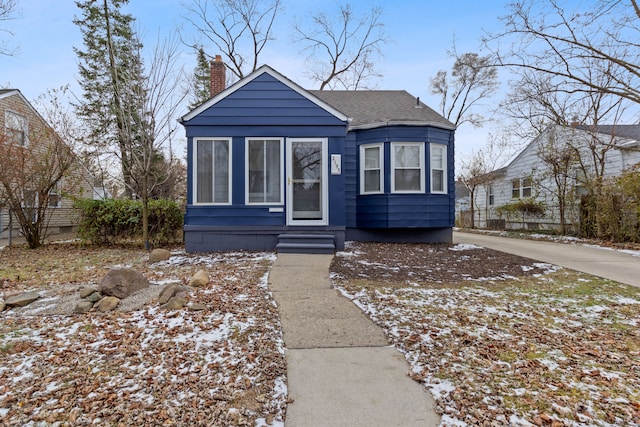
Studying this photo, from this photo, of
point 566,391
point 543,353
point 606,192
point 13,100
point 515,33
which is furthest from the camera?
point 13,100

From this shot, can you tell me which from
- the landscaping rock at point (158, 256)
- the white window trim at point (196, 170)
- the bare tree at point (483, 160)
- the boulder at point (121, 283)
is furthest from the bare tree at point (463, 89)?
Answer: the boulder at point (121, 283)

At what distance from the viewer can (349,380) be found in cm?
263

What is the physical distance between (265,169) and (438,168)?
5.44 meters

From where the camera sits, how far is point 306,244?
7762mm

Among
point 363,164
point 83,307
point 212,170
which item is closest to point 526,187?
point 363,164

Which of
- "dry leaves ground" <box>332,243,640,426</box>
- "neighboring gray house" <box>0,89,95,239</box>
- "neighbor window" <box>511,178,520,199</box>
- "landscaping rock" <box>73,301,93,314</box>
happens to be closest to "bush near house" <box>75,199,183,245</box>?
"neighboring gray house" <box>0,89,95,239</box>

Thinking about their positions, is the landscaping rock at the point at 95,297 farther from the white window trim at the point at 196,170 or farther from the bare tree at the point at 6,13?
the bare tree at the point at 6,13

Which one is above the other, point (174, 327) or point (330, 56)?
point (330, 56)

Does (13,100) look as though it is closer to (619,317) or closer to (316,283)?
(316,283)

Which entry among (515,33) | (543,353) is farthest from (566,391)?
(515,33)

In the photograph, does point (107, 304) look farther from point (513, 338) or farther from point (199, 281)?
point (513, 338)

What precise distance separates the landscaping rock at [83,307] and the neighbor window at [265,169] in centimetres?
459

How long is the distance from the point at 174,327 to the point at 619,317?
5.35m

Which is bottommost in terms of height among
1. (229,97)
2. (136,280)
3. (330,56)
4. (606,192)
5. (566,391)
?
(566,391)
